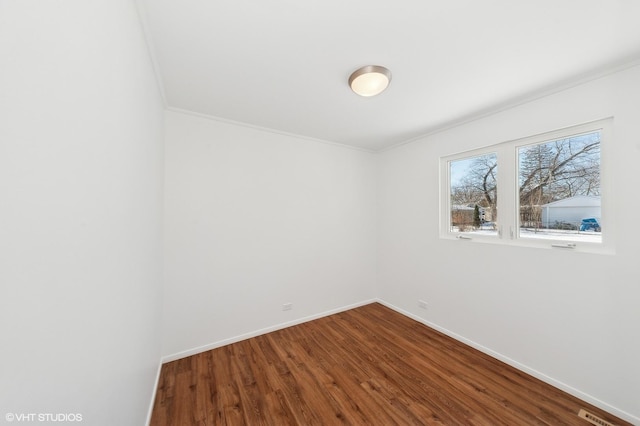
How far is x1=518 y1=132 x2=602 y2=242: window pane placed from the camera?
71.1 inches

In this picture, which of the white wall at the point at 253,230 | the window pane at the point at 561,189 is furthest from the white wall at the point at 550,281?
the white wall at the point at 253,230

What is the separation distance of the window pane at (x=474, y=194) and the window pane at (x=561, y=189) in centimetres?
25

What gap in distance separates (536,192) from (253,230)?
294 centimetres

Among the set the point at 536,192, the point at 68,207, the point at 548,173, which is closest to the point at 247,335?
the point at 68,207

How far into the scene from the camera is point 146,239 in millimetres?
1494

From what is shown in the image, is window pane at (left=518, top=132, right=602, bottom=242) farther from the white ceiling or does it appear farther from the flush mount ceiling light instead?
the flush mount ceiling light

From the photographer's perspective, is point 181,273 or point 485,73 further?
point 181,273

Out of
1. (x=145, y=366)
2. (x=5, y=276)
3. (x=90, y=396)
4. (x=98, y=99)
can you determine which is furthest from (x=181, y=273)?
(x=5, y=276)

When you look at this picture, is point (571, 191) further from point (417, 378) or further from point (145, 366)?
point (145, 366)

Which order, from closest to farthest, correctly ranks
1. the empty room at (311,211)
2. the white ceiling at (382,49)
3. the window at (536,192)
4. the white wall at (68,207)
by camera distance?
the white wall at (68,207), the empty room at (311,211), the white ceiling at (382,49), the window at (536,192)

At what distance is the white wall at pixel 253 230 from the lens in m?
→ 2.27

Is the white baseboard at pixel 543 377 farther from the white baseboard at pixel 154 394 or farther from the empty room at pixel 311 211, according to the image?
the white baseboard at pixel 154 394

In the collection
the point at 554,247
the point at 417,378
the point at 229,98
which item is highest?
the point at 229,98

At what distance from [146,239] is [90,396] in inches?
38.8
